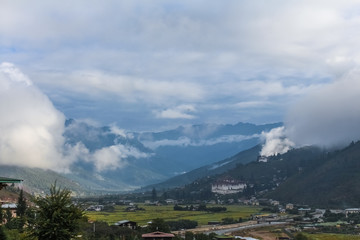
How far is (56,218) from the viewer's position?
122ft

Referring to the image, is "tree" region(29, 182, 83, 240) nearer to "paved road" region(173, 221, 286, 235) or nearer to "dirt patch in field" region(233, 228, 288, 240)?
"dirt patch in field" region(233, 228, 288, 240)

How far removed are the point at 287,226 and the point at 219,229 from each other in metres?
29.7

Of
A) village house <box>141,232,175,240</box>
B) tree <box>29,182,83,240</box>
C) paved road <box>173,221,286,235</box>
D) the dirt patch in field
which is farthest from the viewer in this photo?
paved road <box>173,221,286,235</box>

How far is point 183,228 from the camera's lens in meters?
171

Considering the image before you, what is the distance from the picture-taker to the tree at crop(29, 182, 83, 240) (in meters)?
36.9

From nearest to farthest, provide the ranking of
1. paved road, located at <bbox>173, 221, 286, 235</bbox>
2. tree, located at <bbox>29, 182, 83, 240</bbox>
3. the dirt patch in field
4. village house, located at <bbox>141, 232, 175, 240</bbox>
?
tree, located at <bbox>29, 182, 83, 240</bbox> → village house, located at <bbox>141, 232, 175, 240</bbox> → the dirt patch in field → paved road, located at <bbox>173, 221, 286, 235</bbox>

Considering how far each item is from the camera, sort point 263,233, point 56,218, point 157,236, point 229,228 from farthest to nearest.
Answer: point 229,228 → point 263,233 → point 157,236 → point 56,218

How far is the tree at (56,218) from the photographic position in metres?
36.9

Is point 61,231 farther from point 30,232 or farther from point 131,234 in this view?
point 131,234

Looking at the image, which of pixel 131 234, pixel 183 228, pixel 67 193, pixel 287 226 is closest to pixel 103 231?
pixel 131 234

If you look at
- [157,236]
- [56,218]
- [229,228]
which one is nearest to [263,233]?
[229,228]

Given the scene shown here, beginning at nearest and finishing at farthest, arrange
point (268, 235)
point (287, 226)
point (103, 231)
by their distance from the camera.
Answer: point (103, 231) → point (268, 235) → point (287, 226)

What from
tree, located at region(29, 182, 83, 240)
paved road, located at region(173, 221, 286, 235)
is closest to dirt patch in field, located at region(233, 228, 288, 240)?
paved road, located at region(173, 221, 286, 235)

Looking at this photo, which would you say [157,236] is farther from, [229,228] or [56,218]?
[229,228]
